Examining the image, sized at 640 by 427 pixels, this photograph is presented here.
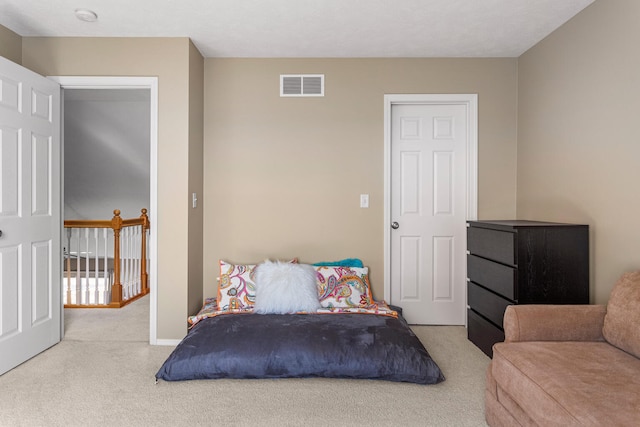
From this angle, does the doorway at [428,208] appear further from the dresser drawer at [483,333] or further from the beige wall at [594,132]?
the beige wall at [594,132]

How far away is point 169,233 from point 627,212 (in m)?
3.05

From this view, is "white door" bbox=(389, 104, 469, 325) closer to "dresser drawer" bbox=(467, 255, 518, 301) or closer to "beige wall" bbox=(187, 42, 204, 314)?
"dresser drawer" bbox=(467, 255, 518, 301)

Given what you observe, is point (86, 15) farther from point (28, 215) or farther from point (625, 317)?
point (625, 317)

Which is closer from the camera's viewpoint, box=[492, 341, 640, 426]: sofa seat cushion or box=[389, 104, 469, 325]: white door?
box=[492, 341, 640, 426]: sofa seat cushion

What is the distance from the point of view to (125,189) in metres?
6.45

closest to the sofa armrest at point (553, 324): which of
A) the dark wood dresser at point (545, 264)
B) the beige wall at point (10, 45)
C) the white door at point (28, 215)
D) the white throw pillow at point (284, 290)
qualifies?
the dark wood dresser at point (545, 264)

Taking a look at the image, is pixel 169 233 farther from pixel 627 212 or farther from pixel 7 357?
pixel 627 212

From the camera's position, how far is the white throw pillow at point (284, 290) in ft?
9.77

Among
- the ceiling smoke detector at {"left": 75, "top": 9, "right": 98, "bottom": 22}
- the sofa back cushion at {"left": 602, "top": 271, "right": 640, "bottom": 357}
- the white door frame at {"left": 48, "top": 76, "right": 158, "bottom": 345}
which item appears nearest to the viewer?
the sofa back cushion at {"left": 602, "top": 271, "right": 640, "bottom": 357}

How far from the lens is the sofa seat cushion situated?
1.34 metres

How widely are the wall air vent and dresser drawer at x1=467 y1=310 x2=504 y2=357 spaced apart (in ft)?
7.46

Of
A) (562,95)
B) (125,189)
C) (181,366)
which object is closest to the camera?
(181,366)

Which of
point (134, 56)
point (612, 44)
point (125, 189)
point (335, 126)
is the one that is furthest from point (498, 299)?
point (125, 189)

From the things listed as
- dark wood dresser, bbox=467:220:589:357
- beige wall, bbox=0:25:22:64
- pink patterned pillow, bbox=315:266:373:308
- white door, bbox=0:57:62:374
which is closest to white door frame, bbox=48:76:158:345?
white door, bbox=0:57:62:374
